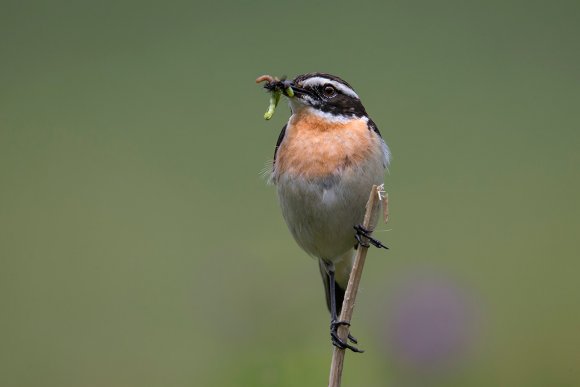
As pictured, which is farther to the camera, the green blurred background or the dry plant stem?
the green blurred background

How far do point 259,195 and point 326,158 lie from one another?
5098 mm

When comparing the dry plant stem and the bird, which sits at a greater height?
the bird

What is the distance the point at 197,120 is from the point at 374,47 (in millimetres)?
2642

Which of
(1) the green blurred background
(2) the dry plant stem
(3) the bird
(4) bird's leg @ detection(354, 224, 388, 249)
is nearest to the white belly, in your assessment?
(3) the bird

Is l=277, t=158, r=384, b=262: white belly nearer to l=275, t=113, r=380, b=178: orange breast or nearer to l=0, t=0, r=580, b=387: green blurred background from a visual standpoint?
l=275, t=113, r=380, b=178: orange breast

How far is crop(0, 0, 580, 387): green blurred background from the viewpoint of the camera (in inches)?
226

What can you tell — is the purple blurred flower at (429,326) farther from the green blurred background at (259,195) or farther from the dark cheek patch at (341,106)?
the dark cheek patch at (341,106)

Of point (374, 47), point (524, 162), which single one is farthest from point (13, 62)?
point (524, 162)

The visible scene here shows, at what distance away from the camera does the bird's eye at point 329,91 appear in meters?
5.93

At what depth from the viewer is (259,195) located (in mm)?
10906

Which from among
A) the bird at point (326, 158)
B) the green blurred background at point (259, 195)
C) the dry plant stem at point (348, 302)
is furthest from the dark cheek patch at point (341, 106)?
the dry plant stem at point (348, 302)

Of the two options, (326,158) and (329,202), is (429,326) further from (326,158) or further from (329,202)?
(326,158)

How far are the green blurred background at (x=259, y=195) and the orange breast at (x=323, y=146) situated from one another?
0.65m

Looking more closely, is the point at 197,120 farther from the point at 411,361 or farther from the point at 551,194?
the point at 411,361
